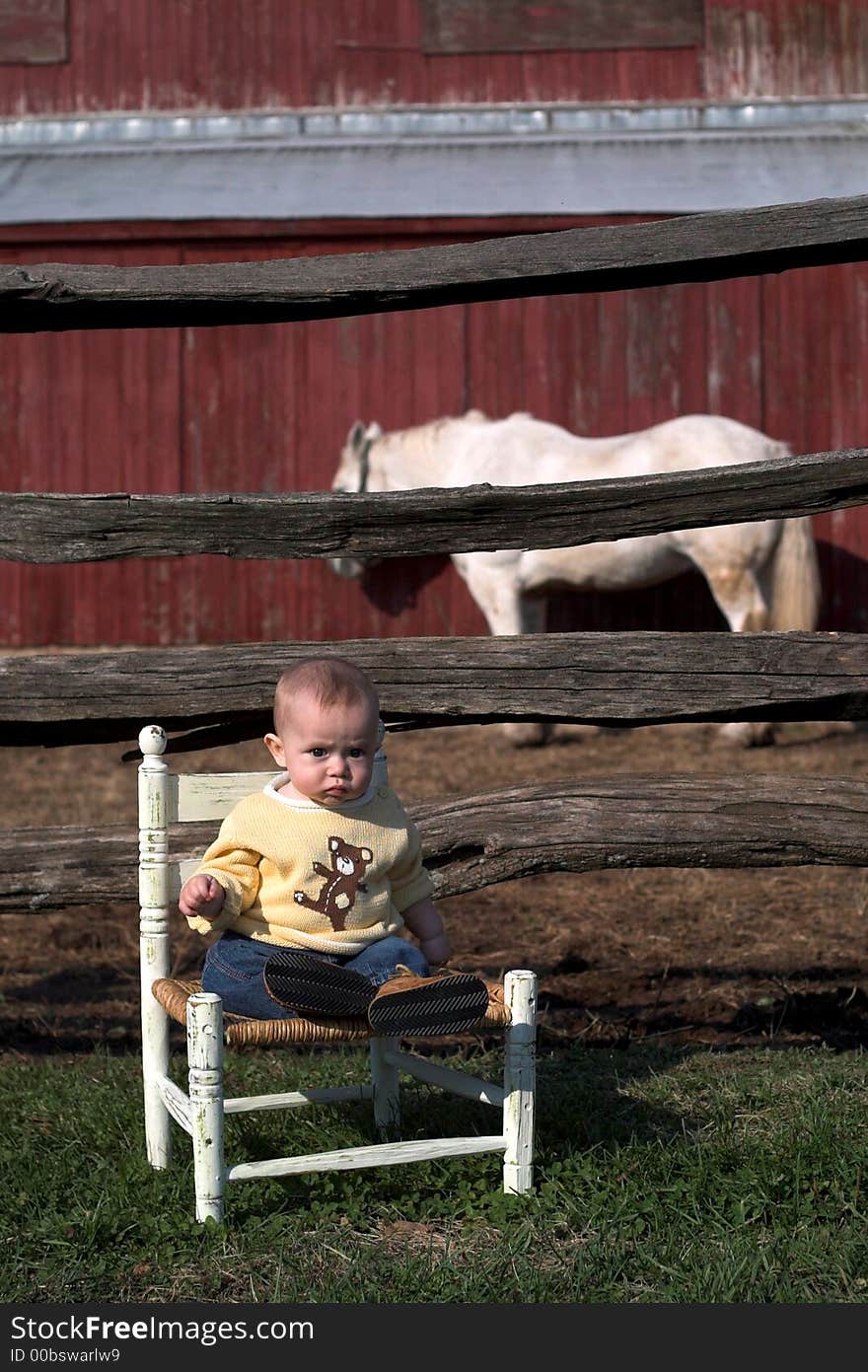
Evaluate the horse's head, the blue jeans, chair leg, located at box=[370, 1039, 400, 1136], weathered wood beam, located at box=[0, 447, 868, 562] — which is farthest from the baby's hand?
the horse's head

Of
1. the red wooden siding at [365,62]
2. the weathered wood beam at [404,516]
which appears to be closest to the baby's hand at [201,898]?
the weathered wood beam at [404,516]

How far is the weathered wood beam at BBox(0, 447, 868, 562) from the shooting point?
3.47 metres

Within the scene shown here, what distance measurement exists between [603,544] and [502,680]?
5.93 metres

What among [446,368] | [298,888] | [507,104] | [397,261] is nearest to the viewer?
[298,888]

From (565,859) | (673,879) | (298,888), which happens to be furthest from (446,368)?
(298,888)

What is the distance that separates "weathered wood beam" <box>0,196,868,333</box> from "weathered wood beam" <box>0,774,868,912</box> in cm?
122

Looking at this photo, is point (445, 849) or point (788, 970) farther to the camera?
point (788, 970)

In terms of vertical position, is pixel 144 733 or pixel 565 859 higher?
pixel 144 733

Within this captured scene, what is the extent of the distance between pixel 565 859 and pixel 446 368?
747 cm

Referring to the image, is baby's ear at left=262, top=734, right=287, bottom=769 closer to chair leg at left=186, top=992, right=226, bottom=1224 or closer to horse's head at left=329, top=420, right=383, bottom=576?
chair leg at left=186, top=992, right=226, bottom=1224

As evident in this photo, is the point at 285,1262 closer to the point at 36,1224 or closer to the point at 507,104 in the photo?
the point at 36,1224

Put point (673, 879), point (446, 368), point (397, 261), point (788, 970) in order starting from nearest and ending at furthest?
point (397, 261), point (788, 970), point (673, 879), point (446, 368)

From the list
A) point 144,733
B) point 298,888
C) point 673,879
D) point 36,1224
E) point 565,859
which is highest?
point 144,733

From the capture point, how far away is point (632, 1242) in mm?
2623
